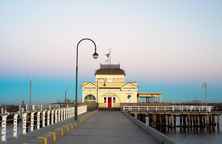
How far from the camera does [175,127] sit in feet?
222

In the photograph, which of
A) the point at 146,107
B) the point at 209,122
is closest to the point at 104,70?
the point at 146,107

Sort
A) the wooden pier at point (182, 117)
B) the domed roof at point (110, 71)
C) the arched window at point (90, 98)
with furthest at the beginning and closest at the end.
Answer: the domed roof at point (110, 71), the arched window at point (90, 98), the wooden pier at point (182, 117)

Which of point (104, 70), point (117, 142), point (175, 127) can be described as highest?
point (104, 70)

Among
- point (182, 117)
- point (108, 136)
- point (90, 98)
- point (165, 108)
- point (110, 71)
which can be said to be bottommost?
point (182, 117)

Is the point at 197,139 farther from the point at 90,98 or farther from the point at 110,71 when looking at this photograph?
the point at 110,71

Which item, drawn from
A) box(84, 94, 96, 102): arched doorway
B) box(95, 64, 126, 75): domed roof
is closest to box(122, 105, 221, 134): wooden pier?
box(84, 94, 96, 102): arched doorway

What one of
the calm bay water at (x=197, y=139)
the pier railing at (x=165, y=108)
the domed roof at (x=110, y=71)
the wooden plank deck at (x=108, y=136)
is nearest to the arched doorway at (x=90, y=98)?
the domed roof at (x=110, y=71)

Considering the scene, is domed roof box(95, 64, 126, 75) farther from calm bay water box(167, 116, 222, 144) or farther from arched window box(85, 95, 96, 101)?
calm bay water box(167, 116, 222, 144)

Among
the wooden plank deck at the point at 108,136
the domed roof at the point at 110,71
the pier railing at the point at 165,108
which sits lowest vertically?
the pier railing at the point at 165,108

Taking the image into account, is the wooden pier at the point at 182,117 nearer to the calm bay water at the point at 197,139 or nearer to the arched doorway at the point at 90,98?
the calm bay water at the point at 197,139

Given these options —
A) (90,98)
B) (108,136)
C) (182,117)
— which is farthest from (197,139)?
(90,98)

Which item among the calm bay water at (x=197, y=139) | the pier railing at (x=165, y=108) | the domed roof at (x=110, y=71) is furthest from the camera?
the domed roof at (x=110, y=71)

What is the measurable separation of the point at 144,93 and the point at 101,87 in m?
13.3

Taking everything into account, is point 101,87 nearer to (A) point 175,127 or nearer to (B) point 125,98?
(B) point 125,98
